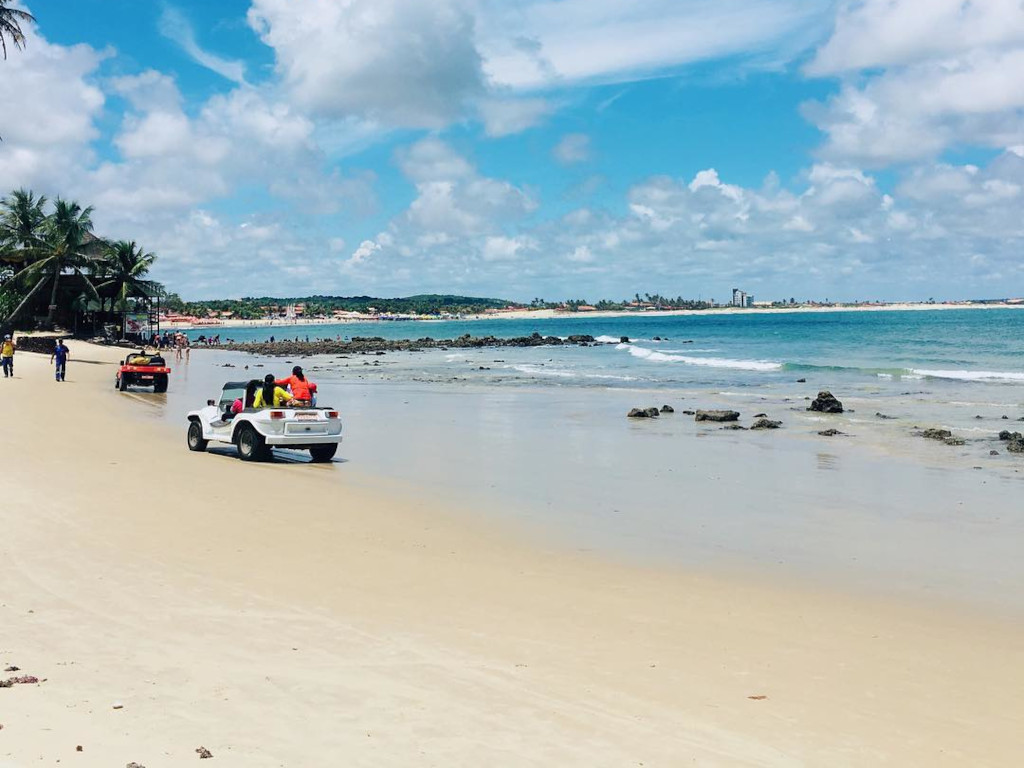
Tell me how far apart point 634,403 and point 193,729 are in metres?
26.8

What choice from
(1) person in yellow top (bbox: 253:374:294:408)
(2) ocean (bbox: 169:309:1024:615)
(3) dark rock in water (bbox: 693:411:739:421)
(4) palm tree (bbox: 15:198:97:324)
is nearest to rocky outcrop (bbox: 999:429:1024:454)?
(2) ocean (bbox: 169:309:1024:615)

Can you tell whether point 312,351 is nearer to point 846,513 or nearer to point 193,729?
point 846,513

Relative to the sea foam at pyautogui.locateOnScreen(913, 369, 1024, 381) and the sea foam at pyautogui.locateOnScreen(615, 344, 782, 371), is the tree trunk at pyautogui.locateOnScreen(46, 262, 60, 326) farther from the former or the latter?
the sea foam at pyautogui.locateOnScreen(913, 369, 1024, 381)

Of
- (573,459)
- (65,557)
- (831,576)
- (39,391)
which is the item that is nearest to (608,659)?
(831,576)

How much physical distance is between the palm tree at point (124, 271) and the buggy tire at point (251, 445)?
5421cm

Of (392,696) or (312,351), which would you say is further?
(312,351)

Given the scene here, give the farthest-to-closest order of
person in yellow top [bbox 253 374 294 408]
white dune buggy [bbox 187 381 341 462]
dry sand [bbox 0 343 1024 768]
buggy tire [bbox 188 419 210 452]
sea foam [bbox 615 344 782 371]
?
1. sea foam [bbox 615 344 782 371]
2. buggy tire [bbox 188 419 210 452]
3. person in yellow top [bbox 253 374 294 408]
4. white dune buggy [bbox 187 381 341 462]
5. dry sand [bbox 0 343 1024 768]

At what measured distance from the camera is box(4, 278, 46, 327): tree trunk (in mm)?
57656

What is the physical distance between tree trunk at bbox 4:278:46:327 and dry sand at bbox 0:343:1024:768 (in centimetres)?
5346

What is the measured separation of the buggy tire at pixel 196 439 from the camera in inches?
704

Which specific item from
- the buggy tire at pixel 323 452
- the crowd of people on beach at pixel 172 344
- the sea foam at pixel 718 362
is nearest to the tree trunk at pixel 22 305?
the crowd of people on beach at pixel 172 344

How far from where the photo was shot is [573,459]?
693 inches

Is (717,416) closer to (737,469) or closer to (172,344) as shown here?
(737,469)

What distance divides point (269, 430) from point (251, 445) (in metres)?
0.58
